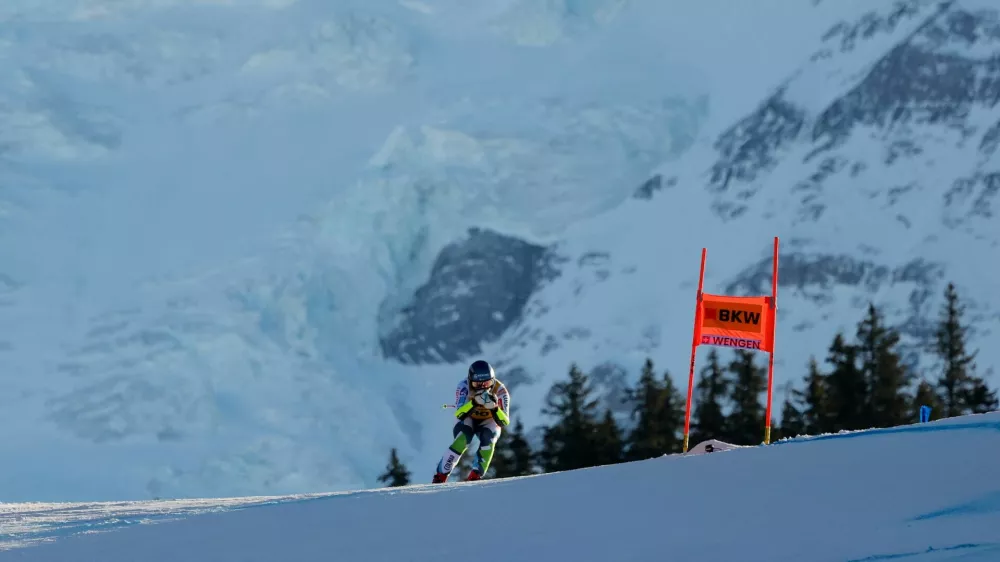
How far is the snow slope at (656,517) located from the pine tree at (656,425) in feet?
74.7

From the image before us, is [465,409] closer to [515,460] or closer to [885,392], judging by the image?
[515,460]

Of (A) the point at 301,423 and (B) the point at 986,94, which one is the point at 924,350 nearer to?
(B) the point at 986,94

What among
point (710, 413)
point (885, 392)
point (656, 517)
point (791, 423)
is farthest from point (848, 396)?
point (656, 517)

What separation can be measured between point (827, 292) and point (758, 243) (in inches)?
281

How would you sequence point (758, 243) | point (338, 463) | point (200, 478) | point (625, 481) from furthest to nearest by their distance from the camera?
point (758, 243) < point (338, 463) < point (200, 478) < point (625, 481)

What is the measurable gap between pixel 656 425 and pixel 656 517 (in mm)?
26125

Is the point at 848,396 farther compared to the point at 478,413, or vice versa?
the point at 848,396

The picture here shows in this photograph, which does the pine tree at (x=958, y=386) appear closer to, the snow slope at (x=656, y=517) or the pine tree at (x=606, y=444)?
the pine tree at (x=606, y=444)

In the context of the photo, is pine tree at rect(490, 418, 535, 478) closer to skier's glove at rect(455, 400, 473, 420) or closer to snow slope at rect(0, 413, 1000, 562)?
skier's glove at rect(455, 400, 473, 420)

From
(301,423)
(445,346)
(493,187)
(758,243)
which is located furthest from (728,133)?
(301,423)

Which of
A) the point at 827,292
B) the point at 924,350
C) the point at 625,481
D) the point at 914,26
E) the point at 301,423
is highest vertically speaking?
the point at 914,26

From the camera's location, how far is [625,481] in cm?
987

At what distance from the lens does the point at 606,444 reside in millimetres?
34469

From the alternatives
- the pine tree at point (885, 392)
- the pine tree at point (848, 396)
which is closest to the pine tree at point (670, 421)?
the pine tree at point (848, 396)
